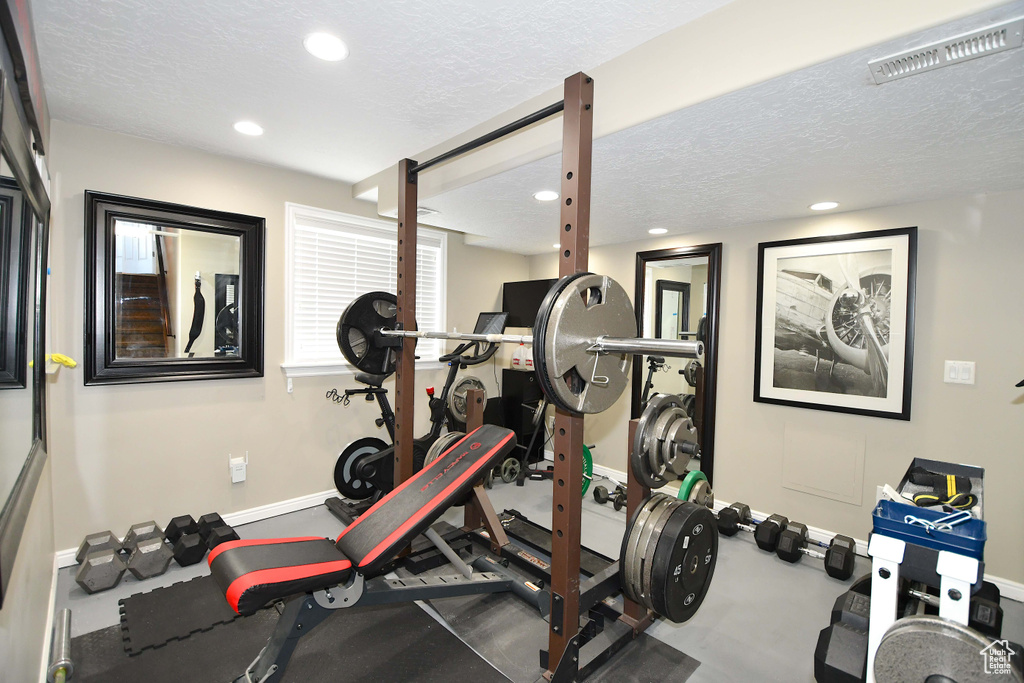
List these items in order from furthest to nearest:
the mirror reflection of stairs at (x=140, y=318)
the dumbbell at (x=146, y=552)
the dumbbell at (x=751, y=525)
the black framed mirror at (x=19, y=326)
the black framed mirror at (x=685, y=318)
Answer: the black framed mirror at (x=685, y=318) → the dumbbell at (x=751, y=525) → the mirror reflection of stairs at (x=140, y=318) → the dumbbell at (x=146, y=552) → the black framed mirror at (x=19, y=326)

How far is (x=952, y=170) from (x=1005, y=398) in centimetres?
125

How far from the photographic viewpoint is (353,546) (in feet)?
5.63

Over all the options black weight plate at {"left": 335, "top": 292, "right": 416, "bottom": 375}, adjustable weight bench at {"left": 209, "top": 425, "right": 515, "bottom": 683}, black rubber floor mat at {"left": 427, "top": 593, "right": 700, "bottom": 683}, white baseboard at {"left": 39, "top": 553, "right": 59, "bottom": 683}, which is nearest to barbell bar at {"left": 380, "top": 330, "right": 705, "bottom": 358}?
adjustable weight bench at {"left": 209, "top": 425, "right": 515, "bottom": 683}

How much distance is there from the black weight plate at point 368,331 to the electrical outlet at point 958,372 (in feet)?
9.61

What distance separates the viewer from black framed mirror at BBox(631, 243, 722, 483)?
3.55 meters

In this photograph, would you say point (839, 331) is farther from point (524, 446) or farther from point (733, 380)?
point (524, 446)

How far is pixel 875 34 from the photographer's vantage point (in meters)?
1.25

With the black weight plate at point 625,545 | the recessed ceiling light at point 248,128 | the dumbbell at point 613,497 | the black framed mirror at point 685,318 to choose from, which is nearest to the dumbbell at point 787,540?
the black framed mirror at point 685,318

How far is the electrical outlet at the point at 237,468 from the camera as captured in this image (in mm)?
2994

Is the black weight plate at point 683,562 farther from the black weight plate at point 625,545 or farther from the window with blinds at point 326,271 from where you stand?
the window with blinds at point 326,271

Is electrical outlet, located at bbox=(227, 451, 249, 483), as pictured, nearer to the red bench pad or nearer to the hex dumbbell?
the hex dumbbell

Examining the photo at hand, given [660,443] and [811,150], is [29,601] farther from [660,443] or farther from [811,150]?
[811,150]

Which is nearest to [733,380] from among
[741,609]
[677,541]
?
[741,609]

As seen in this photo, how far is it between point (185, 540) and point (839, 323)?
4072 mm
